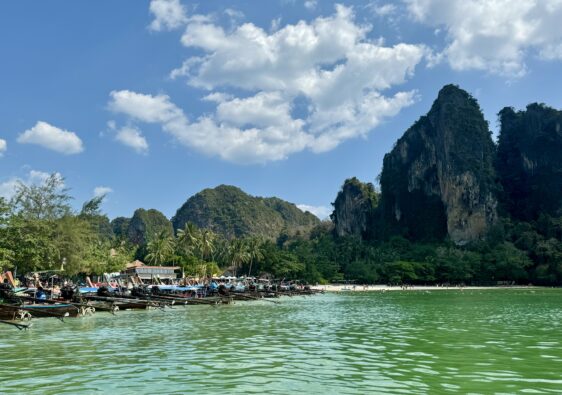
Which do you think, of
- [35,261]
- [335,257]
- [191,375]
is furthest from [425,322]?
[335,257]

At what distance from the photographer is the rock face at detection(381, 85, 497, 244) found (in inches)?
5492

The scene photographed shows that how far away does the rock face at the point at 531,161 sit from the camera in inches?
5625

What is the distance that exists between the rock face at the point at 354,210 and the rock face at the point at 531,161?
4331 centimetres

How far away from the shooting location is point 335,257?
123875mm

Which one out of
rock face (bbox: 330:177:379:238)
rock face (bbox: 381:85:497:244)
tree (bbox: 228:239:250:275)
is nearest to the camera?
tree (bbox: 228:239:250:275)

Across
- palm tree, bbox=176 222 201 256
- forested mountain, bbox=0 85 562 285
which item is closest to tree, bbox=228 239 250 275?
forested mountain, bbox=0 85 562 285

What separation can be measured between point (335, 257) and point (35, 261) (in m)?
89.2

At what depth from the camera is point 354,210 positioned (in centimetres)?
17262

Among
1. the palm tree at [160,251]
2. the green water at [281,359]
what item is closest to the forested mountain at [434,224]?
the palm tree at [160,251]

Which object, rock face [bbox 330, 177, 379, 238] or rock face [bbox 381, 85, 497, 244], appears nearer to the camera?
rock face [bbox 381, 85, 497, 244]

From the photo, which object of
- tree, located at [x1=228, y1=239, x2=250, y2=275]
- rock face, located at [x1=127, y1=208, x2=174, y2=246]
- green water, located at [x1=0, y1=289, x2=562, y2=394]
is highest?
rock face, located at [x1=127, y1=208, x2=174, y2=246]

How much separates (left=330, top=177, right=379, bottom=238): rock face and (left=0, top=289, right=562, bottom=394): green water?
14729 cm

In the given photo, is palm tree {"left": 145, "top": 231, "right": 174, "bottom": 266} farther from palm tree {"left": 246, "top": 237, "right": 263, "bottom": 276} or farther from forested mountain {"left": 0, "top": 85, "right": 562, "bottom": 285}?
palm tree {"left": 246, "top": 237, "right": 263, "bottom": 276}

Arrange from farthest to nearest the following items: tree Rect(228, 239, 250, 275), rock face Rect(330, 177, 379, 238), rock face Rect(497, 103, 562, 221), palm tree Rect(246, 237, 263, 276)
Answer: rock face Rect(330, 177, 379, 238)
rock face Rect(497, 103, 562, 221)
palm tree Rect(246, 237, 263, 276)
tree Rect(228, 239, 250, 275)
